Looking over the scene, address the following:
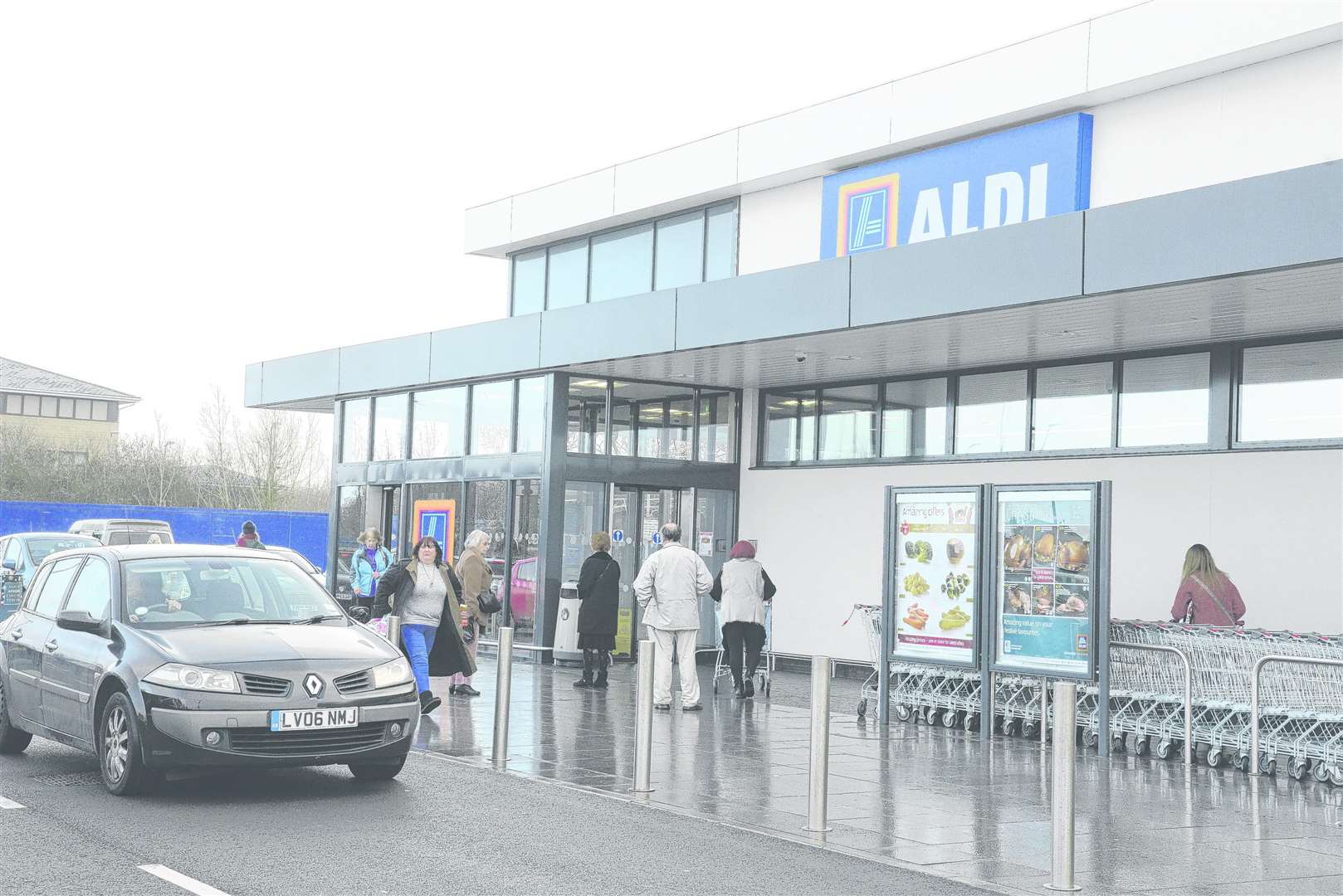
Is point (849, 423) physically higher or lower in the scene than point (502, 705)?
higher

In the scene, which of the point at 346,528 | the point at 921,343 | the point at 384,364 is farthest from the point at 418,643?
the point at 346,528

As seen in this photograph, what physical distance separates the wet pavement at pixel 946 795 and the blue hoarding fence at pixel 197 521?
3108 cm

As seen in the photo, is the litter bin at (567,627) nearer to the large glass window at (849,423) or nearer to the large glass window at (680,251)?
the large glass window at (849,423)

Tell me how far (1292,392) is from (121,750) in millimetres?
11487

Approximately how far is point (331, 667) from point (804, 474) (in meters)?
12.1

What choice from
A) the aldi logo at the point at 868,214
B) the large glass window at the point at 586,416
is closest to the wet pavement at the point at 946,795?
the large glass window at the point at 586,416

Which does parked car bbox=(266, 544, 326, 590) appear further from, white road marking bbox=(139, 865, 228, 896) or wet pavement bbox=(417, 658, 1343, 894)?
white road marking bbox=(139, 865, 228, 896)

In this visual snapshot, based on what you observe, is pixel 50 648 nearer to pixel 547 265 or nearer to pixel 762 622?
pixel 762 622

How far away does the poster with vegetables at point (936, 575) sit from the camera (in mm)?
13352

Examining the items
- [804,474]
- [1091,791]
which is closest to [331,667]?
[1091,791]

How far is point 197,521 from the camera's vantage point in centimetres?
4397

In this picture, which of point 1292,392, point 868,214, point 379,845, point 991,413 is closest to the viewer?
point 379,845

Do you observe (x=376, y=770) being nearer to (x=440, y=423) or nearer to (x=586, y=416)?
(x=586, y=416)

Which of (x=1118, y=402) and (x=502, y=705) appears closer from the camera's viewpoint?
(x=502, y=705)
